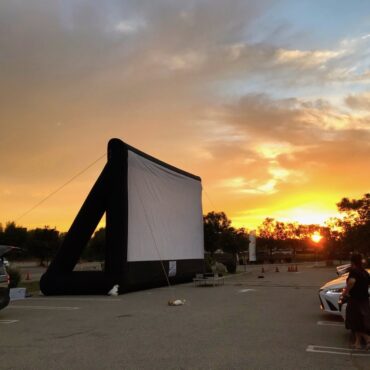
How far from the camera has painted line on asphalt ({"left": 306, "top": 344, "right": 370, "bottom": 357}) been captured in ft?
24.6

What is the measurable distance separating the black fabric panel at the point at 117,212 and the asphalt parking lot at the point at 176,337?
11.9ft

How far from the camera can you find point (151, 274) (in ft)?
67.5

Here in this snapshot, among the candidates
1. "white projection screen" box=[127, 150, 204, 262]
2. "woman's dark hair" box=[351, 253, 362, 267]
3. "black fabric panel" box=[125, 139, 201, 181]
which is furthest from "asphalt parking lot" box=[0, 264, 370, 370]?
"black fabric panel" box=[125, 139, 201, 181]

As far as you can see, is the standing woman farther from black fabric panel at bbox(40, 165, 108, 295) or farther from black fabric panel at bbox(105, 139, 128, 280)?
black fabric panel at bbox(40, 165, 108, 295)

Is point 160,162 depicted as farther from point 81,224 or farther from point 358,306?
point 358,306

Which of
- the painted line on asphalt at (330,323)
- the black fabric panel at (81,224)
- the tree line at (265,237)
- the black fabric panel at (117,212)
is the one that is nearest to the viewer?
the painted line on asphalt at (330,323)

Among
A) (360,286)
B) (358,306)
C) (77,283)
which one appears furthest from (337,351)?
(77,283)

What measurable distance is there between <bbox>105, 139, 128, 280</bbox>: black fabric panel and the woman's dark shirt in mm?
11647

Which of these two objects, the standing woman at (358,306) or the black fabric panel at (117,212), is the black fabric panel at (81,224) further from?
the standing woman at (358,306)

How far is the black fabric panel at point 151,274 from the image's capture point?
18797 mm

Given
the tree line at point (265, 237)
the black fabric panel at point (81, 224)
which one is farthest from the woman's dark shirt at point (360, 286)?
the tree line at point (265, 237)

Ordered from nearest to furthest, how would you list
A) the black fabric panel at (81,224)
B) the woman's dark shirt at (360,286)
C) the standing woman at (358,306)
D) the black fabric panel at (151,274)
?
the standing woman at (358,306) → the woman's dark shirt at (360,286) → the black fabric panel at (151,274) → the black fabric panel at (81,224)

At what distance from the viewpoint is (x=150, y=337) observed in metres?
8.86

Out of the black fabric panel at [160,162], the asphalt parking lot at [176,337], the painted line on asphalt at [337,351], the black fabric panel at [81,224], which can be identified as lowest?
Result: the painted line on asphalt at [337,351]
